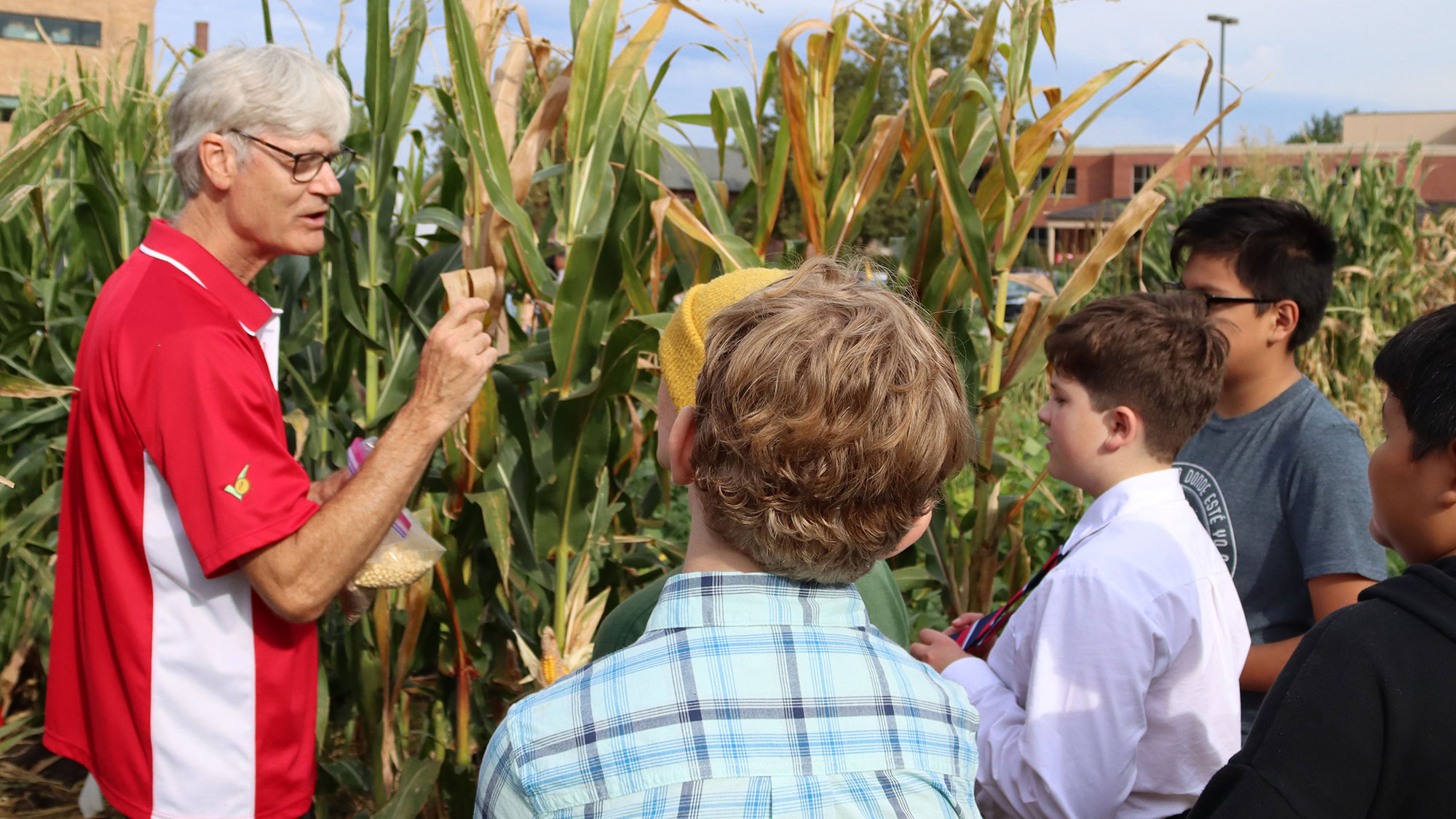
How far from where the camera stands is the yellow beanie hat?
1.06m

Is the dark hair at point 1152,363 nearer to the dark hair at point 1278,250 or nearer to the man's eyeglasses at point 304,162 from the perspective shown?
the dark hair at point 1278,250

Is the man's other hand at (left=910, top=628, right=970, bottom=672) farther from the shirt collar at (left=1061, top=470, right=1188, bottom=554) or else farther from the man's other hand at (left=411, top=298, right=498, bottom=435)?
the man's other hand at (left=411, top=298, right=498, bottom=435)

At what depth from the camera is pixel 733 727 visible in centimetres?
84

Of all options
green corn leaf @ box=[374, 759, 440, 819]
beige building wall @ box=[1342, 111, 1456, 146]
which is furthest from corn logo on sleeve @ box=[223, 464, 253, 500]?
beige building wall @ box=[1342, 111, 1456, 146]

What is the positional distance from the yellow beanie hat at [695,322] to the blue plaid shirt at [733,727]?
10.2 inches

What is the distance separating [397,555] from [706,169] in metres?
9.56

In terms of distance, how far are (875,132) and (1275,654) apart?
1452mm

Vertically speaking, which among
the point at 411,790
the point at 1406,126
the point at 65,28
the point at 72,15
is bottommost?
the point at 411,790

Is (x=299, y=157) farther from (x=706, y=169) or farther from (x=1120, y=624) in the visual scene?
(x=706, y=169)

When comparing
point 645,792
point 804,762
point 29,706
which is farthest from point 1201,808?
point 29,706

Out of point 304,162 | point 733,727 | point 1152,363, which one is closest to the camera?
point 733,727

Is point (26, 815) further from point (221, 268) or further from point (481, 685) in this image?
point (221, 268)

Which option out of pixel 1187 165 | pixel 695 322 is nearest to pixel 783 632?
pixel 695 322

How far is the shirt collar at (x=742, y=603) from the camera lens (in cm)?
88
